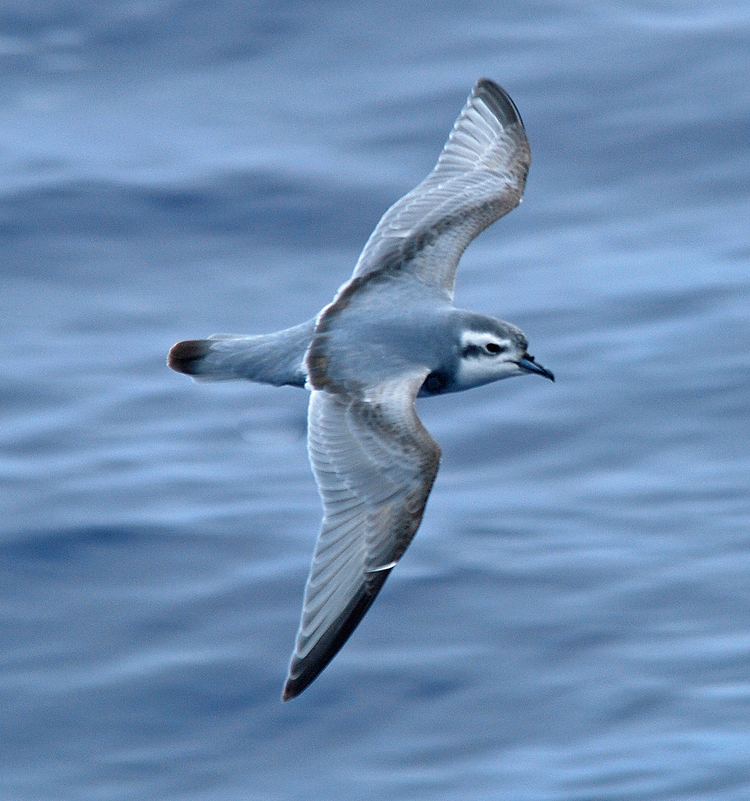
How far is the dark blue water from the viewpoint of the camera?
1159cm

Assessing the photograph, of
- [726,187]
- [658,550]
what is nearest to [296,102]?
[726,187]

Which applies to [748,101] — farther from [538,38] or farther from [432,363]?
[432,363]

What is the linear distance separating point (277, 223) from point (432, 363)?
19.5 ft

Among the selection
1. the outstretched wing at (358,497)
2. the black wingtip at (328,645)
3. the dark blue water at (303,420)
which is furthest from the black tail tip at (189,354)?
the dark blue water at (303,420)

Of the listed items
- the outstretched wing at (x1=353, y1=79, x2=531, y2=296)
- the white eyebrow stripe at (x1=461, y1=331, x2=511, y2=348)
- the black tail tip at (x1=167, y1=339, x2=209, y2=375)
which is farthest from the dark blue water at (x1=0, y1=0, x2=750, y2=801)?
the white eyebrow stripe at (x1=461, y1=331, x2=511, y2=348)

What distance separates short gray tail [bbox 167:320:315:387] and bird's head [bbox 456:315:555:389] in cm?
80

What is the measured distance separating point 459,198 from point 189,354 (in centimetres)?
204

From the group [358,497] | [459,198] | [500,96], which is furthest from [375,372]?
[500,96]

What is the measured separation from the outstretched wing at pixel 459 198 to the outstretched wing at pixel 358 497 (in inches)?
49.6

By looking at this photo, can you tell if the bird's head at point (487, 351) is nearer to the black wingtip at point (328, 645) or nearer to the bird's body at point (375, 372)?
the bird's body at point (375, 372)

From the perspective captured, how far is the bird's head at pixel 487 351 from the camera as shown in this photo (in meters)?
10.1

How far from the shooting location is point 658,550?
1285cm

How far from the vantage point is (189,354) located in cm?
1050

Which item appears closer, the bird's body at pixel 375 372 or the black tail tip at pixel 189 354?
the bird's body at pixel 375 372
